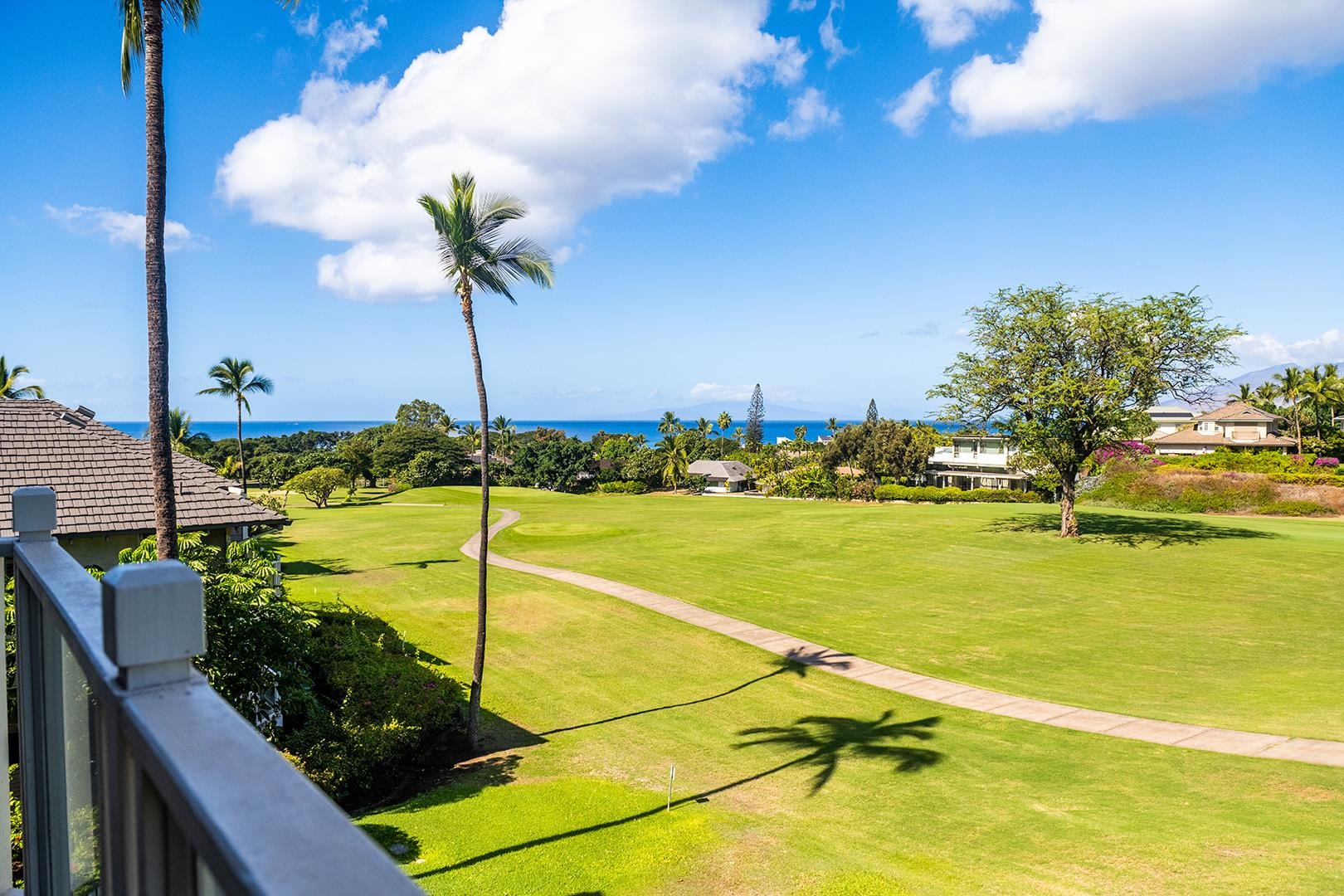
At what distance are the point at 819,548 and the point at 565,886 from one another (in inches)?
1026

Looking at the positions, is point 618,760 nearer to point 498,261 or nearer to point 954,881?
point 954,881

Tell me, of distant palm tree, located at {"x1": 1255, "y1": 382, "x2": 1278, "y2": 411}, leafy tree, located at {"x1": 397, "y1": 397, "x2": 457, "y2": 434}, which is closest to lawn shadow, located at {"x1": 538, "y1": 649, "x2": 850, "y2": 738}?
distant palm tree, located at {"x1": 1255, "y1": 382, "x2": 1278, "y2": 411}

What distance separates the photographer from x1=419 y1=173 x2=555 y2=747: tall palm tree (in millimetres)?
13594

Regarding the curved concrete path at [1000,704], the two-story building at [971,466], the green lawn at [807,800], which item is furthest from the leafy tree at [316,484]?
the two-story building at [971,466]

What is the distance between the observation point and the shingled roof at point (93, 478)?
43.4 feet

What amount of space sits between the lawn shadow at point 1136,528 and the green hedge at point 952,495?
14.8m

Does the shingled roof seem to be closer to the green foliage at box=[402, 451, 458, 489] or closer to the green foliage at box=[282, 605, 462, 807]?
the green foliage at box=[282, 605, 462, 807]

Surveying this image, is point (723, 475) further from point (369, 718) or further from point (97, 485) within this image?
point (369, 718)

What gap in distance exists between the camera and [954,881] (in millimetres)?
9227

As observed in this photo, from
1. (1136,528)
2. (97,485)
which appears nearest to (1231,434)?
(1136,528)

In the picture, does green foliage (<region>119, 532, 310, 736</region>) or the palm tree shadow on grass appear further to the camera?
the palm tree shadow on grass

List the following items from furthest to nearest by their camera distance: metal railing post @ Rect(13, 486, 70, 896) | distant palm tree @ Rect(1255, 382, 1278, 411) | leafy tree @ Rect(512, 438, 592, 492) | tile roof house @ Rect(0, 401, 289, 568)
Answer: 1. leafy tree @ Rect(512, 438, 592, 492)
2. distant palm tree @ Rect(1255, 382, 1278, 411)
3. tile roof house @ Rect(0, 401, 289, 568)
4. metal railing post @ Rect(13, 486, 70, 896)

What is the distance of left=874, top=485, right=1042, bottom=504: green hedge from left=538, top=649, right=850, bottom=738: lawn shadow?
41.7 metres

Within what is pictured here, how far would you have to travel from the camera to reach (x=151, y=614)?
1.07 meters
